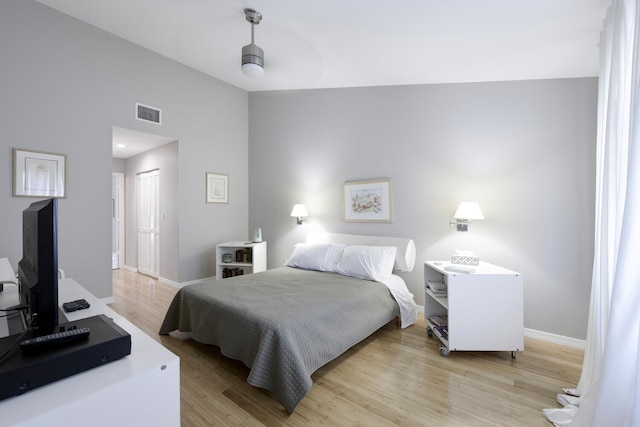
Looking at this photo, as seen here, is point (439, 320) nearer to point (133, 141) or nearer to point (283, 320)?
point (283, 320)

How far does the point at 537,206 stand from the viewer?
2.63 m

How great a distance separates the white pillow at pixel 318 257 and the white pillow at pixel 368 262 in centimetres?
15

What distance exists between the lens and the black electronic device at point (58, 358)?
28.3 inches

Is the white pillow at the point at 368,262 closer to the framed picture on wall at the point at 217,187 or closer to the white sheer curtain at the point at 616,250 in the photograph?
the white sheer curtain at the point at 616,250

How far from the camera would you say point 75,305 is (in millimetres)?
1395

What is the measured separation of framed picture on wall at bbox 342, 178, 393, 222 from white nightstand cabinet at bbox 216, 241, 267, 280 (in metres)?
1.36

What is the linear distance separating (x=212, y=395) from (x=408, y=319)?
192 cm

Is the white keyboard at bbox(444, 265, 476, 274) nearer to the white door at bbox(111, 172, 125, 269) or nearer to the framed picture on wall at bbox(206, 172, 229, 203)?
the framed picture on wall at bbox(206, 172, 229, 203)

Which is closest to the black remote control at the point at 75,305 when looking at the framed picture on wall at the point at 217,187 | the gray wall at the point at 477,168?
the gray wall at the point at 477,168

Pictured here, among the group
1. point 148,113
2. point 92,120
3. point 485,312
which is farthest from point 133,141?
point 485,312

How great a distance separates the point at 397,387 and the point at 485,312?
3.12 feet

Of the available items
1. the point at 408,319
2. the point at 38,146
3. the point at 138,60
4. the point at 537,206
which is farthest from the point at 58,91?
Result: the point at 537,206

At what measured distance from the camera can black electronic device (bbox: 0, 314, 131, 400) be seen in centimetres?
72

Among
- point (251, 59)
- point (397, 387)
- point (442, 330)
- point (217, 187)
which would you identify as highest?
point (251, 59)
